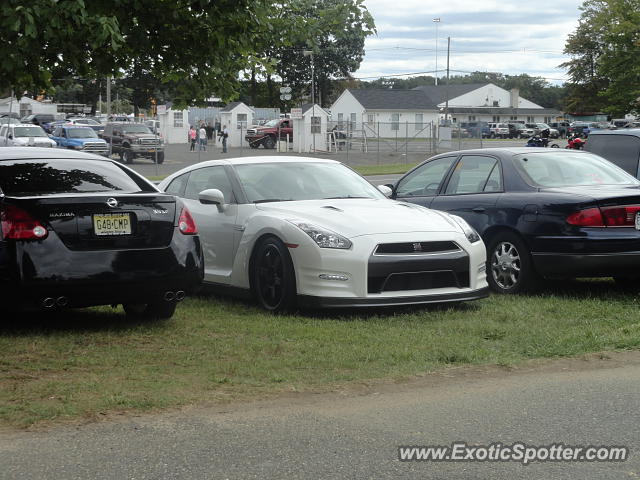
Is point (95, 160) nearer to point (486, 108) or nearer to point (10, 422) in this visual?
point (10, 422)

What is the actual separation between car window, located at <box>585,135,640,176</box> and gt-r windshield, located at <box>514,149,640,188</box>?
2.65m

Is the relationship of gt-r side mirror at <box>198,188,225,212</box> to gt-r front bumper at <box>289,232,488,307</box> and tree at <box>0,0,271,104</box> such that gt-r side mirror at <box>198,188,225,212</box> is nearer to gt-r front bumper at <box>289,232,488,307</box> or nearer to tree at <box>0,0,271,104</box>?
gt-r front bumper at <box>289,232,488,307</box>

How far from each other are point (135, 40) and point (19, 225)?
8.98ft

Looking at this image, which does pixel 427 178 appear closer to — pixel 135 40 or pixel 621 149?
pixel 621 149

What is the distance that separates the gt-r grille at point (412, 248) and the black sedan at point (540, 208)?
1263mm

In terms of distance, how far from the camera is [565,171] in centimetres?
998

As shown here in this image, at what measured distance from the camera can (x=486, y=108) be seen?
127 m

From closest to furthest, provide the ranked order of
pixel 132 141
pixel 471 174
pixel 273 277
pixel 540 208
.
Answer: pixel 273 277 → pixel 540 208 → pixel 471 174 → pixel 132 141

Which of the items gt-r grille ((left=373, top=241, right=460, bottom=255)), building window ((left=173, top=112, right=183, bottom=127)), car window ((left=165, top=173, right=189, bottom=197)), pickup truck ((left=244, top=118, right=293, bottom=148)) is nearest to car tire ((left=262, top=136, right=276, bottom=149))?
pickup truck ((left=244, top=118, right=293, bottom=148))

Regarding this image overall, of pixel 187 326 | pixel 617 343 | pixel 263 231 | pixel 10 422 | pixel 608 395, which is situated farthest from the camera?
pixel 263 231

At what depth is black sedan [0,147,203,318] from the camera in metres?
7.08

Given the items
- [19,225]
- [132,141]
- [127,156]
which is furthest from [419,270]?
[127,156]

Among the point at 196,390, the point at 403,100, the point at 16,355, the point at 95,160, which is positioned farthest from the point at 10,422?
the point at 403,100

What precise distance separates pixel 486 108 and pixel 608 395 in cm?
12402
